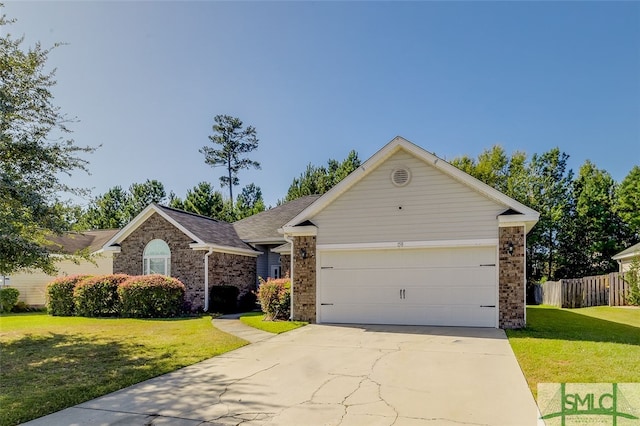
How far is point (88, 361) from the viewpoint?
26.1 feet

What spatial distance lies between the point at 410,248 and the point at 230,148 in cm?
3361

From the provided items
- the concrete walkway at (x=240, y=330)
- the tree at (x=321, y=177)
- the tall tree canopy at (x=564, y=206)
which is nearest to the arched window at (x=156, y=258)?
the concrete walkway at (x=240, y=330)

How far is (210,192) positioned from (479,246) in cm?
3398

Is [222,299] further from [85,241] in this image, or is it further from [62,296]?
[85,241]

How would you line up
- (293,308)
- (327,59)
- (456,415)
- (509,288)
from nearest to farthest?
1. (456,415)
2. (509,288)
3. (293,308)
4. (327,59)

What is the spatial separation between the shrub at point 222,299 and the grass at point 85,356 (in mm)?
2619

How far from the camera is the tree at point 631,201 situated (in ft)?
92.2

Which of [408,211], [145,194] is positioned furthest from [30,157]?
[145,194]

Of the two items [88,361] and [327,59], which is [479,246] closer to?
[327,59]

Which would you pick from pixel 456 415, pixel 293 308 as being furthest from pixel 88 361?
pixel 456 415

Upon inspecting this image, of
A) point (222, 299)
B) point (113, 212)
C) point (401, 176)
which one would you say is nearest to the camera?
point (401, 176)

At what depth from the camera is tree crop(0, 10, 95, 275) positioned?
9.48 m

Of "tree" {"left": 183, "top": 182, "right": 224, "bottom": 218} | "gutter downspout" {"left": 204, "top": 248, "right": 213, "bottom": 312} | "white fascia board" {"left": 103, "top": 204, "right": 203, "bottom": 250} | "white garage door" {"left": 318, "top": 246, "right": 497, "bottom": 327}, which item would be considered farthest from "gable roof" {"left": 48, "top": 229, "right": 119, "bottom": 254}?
"white garage door" {"left": 318, "top": 246, "right": 497, "bottom": 327}

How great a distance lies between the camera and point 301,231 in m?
12.8
